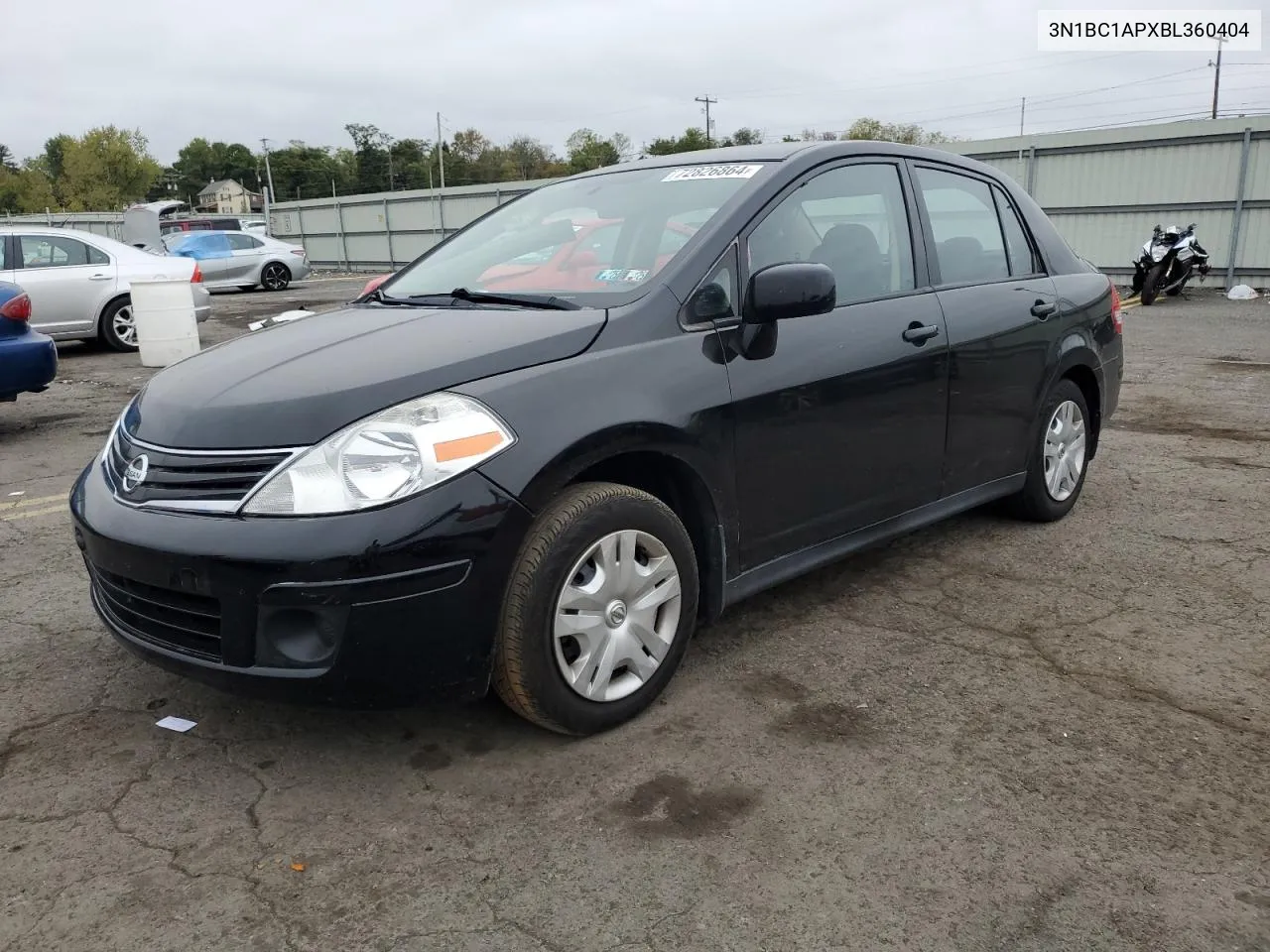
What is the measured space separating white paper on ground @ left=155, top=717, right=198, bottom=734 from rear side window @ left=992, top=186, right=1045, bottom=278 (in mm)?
3602

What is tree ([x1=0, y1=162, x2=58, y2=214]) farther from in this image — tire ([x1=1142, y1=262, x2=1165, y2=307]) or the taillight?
the taillight

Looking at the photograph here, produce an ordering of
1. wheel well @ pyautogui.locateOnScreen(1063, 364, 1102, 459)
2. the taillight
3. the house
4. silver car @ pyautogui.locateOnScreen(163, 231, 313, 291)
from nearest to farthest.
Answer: wheel well @ pyautogui.locateOnScreen(1063, 364, 1102, 459)
the taillight
silver car @ pyautogui.locateOnScreen(163, 231, 313, 291)
the house

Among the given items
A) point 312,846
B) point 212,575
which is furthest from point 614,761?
point 212,575

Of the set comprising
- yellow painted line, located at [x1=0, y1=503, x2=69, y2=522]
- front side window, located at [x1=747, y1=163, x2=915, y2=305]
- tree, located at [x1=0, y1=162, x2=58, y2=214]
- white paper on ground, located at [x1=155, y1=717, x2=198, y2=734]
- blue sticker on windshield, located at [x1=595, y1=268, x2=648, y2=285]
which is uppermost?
tree, located at [x1=0, y1=162, x2=58, y2=214]

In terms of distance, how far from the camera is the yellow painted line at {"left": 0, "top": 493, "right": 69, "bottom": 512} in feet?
17.5

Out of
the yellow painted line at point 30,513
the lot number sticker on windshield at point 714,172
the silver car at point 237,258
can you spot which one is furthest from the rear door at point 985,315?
the silver car at point 237,258

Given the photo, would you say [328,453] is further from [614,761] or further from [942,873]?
[942,873]

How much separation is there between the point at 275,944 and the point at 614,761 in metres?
0.96

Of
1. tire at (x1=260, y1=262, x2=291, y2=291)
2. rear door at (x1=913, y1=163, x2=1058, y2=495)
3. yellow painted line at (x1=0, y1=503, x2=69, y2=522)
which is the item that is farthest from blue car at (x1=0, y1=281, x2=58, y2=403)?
tire at (x1=260, y1=262, x2=291, y2=291)

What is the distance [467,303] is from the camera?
3.30m

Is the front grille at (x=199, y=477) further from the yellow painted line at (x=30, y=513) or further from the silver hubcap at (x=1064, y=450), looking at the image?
the silver hubcap at (x=1064, y=450)

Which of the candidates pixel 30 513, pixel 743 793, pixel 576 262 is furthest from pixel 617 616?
pixel 30 513

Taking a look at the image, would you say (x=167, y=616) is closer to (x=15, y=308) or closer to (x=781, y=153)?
(x=781, y=153)

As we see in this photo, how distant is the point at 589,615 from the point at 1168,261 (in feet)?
47.9
